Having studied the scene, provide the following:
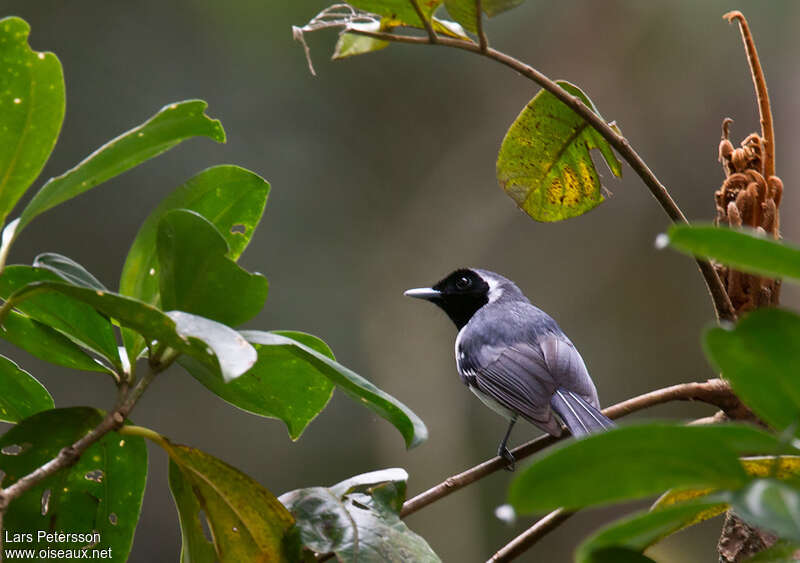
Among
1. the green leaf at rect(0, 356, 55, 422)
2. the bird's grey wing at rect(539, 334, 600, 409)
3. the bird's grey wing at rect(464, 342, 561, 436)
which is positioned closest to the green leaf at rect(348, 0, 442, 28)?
the green leaf at rect(0, 356, 55, 422)

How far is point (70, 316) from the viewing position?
146 cm

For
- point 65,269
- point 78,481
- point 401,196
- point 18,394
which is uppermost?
point 65,269

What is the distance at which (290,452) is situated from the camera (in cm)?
784

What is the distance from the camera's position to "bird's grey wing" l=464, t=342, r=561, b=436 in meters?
3.30

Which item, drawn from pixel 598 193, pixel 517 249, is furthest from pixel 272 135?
pixel 598 193

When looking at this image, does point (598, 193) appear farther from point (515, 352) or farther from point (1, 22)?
point (515, 352)

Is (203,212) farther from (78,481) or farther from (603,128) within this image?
(603,128)

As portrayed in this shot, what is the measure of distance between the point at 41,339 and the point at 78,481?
27 centimetres

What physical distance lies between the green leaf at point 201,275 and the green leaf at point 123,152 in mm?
130

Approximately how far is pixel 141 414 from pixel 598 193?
6354 mm

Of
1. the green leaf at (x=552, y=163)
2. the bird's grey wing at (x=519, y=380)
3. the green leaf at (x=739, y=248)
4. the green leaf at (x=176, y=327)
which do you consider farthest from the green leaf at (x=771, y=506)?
the bird's grey wing at (x=519, y=380)

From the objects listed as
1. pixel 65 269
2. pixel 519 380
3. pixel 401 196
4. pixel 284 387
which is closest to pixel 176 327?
pixel 65 269

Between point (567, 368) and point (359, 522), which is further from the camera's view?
point (567, 368)

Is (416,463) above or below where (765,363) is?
below
